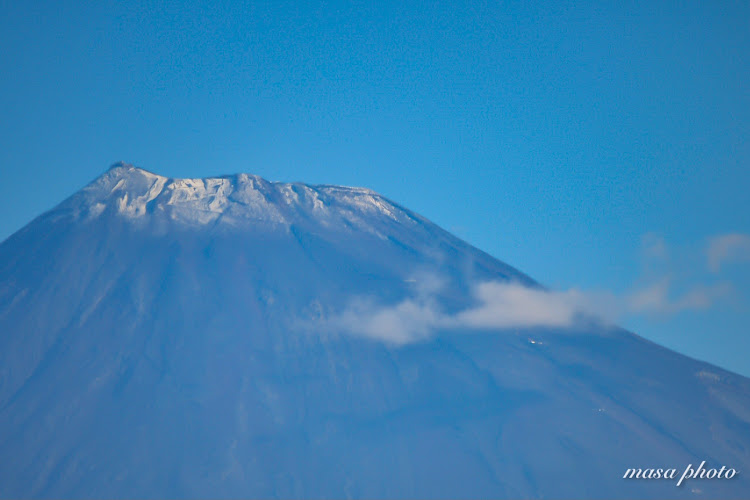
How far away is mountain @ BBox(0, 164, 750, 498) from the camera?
45.3m

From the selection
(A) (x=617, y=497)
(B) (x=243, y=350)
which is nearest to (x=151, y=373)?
(B) (x=243, y=350)

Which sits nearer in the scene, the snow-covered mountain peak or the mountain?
the mountain

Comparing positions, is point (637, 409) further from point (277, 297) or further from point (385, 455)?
point (277, 297)

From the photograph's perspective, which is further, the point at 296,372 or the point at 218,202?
the point at 218,202

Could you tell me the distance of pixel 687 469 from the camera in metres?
47.1

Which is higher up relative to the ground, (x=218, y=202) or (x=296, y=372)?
(x=218, y=202)

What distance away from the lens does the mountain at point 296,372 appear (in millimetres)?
45281

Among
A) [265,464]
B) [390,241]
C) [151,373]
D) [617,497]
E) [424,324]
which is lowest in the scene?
[617,497]

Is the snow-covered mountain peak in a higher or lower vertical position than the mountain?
higher

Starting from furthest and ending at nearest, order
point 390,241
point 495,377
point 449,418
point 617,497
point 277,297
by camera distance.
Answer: point 390,241 < point 277,297 < point 495,377 < point 449,418 < point 617,497

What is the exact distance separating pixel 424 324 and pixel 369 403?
8406 mm

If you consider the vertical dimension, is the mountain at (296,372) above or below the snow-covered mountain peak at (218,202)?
below

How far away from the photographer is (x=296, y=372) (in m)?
Result: 51.5

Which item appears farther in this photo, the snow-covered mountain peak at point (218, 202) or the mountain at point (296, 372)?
the snow-covered mountain peak at point (218, 202)
